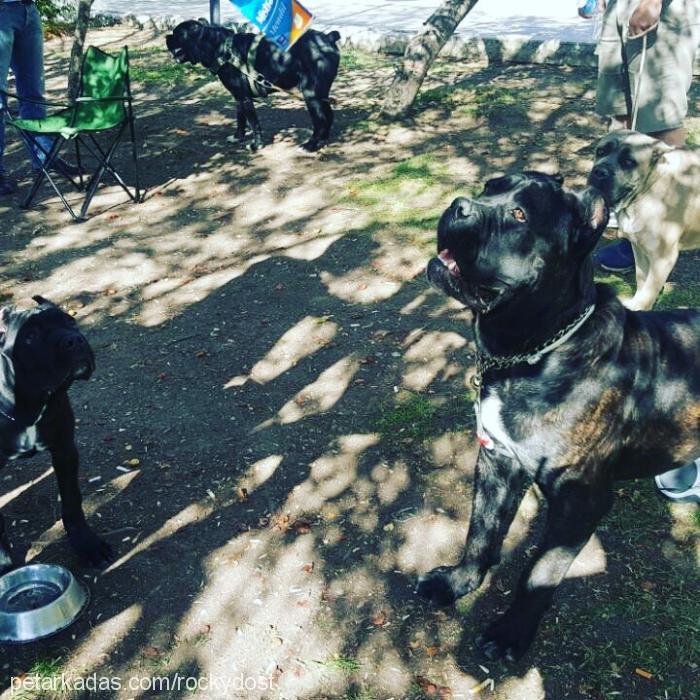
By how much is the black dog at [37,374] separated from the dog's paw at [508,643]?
202 cm

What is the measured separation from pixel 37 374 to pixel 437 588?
1.94 metres

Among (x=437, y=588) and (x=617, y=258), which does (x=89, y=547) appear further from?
(x=617, y=258)

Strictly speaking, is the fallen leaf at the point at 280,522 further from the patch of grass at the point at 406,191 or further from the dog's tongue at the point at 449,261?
the patch of grass at the point at 406,191

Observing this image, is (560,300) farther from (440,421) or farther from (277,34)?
(277,34)

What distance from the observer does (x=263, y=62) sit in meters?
8.11

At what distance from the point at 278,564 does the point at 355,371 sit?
1672 mm

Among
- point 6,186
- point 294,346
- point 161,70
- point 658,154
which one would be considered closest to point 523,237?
point 658,154

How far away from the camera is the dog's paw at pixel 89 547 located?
11.6 ft

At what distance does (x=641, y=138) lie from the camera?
473cm

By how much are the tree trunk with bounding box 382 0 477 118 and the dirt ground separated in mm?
1382

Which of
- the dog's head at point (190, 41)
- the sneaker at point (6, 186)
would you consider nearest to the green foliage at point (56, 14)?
the dog's head at point (190, 41)

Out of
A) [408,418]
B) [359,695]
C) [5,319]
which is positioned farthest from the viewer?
[408,418]

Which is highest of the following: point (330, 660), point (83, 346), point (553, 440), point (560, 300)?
point (560, 300)

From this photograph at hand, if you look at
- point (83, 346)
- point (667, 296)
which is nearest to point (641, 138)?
point (667, 296)
